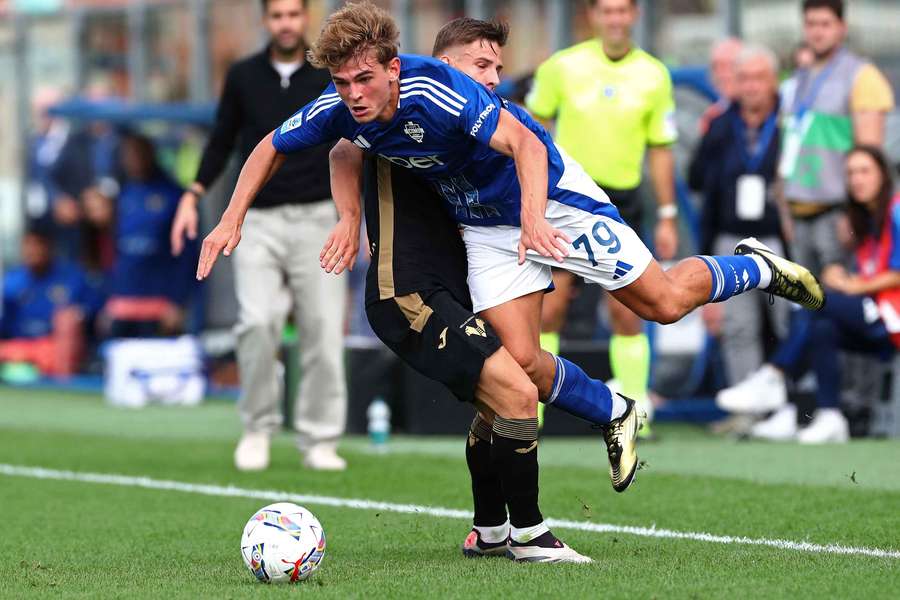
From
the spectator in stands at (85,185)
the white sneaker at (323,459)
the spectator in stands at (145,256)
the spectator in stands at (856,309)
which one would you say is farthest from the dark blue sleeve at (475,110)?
the spectator in stands at (85,185)

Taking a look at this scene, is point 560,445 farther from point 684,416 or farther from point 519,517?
point 519,517

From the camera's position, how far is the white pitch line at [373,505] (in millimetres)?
6164

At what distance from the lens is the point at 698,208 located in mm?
12109

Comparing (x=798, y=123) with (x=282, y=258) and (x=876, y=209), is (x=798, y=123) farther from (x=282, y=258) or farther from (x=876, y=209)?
(x=282, y=258)

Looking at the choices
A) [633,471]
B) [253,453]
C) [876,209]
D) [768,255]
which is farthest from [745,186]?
[633,471]

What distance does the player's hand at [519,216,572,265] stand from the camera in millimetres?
5609

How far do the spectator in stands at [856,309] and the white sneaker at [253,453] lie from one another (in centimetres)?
292

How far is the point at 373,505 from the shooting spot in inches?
304

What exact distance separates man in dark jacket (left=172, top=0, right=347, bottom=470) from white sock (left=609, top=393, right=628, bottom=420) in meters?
3.03

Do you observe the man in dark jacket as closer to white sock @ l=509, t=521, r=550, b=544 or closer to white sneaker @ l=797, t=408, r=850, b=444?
white sneaker @ l=797, t=408, r=850, b=444

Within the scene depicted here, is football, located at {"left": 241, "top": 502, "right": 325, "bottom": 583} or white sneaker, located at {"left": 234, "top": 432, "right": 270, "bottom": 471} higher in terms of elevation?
football, located at {"left": 241, "top": 502, "right": 325, "bottom": 583}

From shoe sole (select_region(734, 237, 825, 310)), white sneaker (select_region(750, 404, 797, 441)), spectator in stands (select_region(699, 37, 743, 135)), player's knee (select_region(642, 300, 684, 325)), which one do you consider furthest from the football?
spectator in stands (select_region(699, 37, 743, 135))

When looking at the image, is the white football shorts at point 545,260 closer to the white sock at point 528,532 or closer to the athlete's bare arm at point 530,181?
the athlete's bare arm at point 530,181

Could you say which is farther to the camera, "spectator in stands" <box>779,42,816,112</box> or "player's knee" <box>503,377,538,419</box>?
"spectator in stands" <box>779,42,816,112</box>
